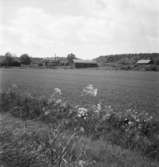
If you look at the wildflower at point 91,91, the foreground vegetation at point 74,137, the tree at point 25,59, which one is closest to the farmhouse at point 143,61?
the tree at point 25,59

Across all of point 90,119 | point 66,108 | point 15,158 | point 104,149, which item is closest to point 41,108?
point 66,108

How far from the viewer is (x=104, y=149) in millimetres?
3330

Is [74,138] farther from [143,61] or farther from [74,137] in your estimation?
[143,61]

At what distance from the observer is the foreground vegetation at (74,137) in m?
2.23

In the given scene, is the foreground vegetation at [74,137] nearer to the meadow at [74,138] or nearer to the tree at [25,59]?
the meadow at [74,138]

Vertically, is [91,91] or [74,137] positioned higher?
[91,91]

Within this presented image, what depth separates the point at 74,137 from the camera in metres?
3.24

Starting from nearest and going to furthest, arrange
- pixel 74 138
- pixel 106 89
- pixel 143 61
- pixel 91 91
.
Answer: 1. pixel 74 138
2. pixel 91 91
3. pixel 106 89
4. pixel 143 61

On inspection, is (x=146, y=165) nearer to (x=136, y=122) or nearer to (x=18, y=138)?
(x=136, y=122)

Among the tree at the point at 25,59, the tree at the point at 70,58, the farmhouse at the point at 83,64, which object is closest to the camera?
the tree at the point at 70,58

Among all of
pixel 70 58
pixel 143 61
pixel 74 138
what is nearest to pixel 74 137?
pixel 74 138

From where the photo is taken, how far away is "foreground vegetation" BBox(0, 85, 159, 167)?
2.23 meters

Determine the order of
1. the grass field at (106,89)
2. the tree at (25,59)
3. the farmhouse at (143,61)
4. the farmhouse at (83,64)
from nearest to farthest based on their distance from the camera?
the grass field at (106,89) → the farmhouse at (143,61) → the tree at (25,59) → the farmhouse at (83,64)

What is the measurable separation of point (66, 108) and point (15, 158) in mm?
2602
